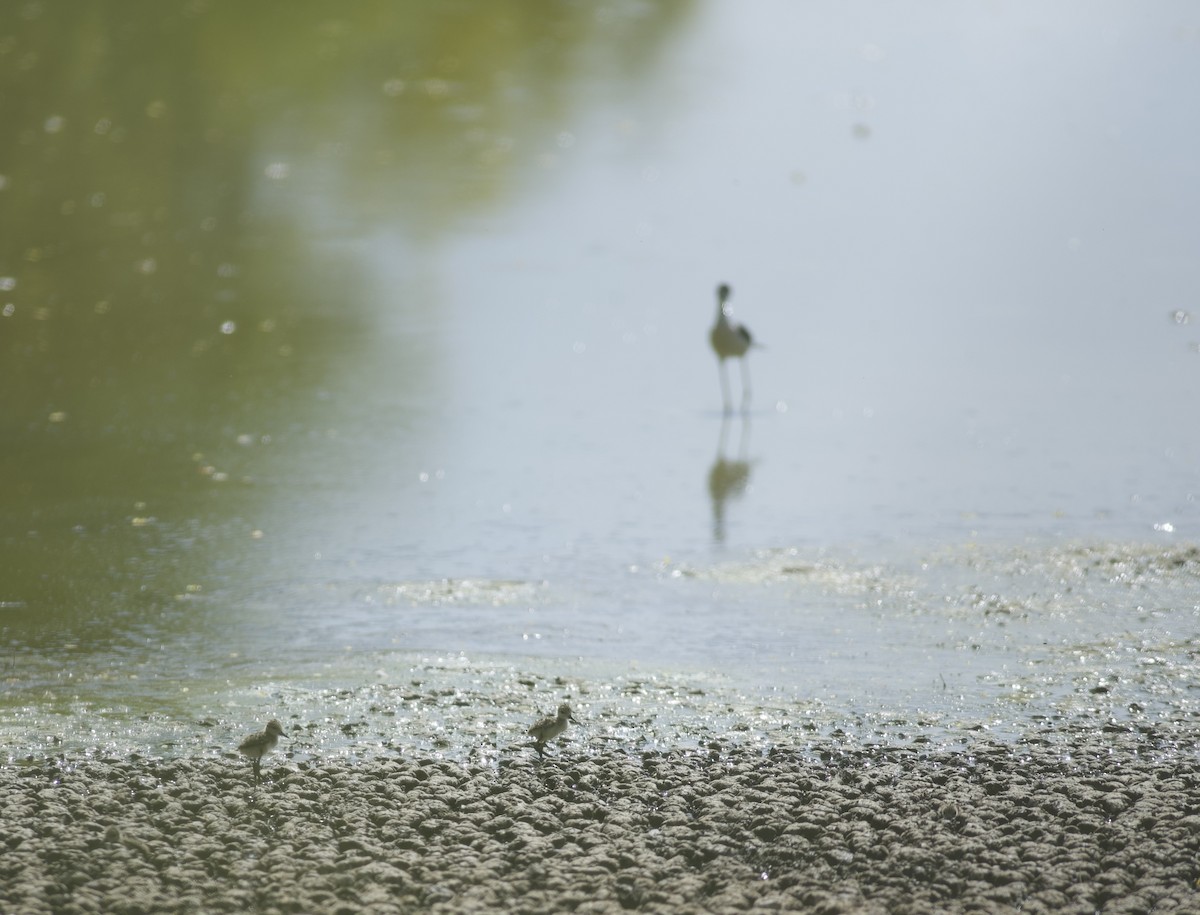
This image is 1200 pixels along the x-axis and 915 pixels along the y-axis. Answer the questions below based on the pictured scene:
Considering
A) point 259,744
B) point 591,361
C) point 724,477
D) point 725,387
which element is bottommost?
point 259,744

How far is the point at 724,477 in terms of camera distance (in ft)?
25.1

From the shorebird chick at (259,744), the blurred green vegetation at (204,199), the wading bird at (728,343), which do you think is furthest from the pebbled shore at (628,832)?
the wading bird at (728,343)

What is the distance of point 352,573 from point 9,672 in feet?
4.85

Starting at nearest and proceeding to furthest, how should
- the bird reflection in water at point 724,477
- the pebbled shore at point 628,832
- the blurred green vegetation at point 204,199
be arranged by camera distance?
the pebbled shore at point 628,832, the bird reflection in water at point 724,477, the blurred green vegetation at point 204,199

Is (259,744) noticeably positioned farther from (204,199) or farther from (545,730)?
(204,199)

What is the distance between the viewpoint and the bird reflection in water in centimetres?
708

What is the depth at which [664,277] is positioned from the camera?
11.4 metres

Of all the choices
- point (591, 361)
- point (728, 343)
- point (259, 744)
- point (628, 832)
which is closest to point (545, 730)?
point (628, 832)

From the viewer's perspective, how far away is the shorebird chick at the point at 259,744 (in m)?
4.38

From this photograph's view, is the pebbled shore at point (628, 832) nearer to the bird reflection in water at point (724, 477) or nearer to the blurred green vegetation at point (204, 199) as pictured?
the blurred green vegetation at point (204, 199)

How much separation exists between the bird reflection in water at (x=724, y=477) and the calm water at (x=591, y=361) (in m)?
0.03

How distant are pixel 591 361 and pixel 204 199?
4.83m

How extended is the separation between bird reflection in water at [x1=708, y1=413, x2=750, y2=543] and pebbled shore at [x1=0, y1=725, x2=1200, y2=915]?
99.5 inches

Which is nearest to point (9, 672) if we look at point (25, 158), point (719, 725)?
point (719, 725)
